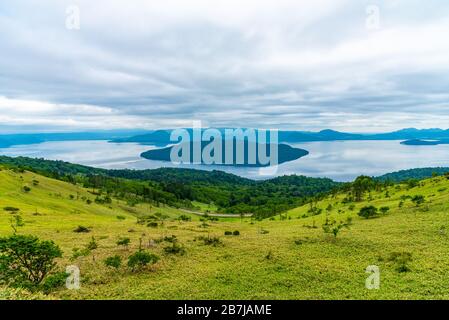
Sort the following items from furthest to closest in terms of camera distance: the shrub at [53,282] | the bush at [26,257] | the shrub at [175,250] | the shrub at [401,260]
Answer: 1. the shrub at [175,250]
2. the shrub at [401,260]
3. the bush at [26,257]
4. the shrub at [53,282]

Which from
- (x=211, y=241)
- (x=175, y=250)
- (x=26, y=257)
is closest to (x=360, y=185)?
(x=211, y=241)

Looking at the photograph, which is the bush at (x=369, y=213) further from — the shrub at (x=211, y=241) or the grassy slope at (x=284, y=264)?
the shrub at (x=211, y=241)

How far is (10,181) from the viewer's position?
10856 cm

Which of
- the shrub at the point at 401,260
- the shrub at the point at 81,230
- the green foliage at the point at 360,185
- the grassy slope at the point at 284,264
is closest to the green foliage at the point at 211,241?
the grassy slope at the point at 284,264

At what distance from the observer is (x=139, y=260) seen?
1281 inches

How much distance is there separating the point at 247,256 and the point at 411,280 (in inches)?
658

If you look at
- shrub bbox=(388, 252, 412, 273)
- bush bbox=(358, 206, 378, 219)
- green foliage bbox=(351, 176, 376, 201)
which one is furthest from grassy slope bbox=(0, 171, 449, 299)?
green foliage bbox=(351, 176, 376, 201)

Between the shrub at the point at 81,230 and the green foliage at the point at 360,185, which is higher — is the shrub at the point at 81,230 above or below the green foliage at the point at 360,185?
below

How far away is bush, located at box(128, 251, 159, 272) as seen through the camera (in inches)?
1260

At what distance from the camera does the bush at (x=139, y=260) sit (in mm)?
31995

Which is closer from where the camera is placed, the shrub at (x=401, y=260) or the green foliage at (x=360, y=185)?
the shrub at (x=401, y=260)

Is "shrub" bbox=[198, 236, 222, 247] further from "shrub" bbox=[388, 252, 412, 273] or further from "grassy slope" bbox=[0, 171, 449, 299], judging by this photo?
"shrub" bbox=[388, 252, 412, 273]

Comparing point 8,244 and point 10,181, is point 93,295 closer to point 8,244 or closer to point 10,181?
point 8,244

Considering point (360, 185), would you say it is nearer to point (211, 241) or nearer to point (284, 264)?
point (211, 241)
